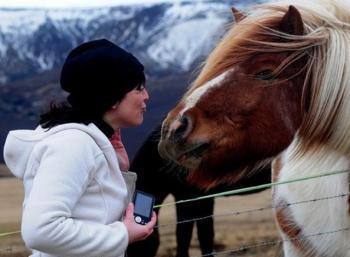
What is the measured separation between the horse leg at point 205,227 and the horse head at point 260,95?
170 inches

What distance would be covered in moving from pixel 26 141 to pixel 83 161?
17 centimetres

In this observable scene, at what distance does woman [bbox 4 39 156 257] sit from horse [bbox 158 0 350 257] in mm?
447

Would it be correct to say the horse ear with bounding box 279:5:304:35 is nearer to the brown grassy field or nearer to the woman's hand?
the woman's hand

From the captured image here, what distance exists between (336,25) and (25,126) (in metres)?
9.49

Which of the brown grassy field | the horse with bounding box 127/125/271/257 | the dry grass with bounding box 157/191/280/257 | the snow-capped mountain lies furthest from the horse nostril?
the snow-capped mountain

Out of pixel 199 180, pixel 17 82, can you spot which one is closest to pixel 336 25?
pixel 199 180

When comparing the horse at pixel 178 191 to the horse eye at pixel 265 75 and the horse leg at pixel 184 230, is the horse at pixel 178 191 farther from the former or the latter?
the horse eye at pixel 265 75

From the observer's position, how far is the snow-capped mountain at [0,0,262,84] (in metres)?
17.0

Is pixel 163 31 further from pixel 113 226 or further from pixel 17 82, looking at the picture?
pixel 113 226

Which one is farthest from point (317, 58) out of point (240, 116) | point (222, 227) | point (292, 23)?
point (222, 227)

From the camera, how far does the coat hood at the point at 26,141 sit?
1.78 metres

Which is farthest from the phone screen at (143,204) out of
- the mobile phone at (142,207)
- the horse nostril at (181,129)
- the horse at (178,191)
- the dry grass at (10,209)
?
the dry grass at (10,209)

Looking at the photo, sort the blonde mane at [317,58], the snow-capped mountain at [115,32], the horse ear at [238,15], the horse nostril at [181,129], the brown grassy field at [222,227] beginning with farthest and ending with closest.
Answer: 1. the snow-capped mountain at [115,32]
2. the brown grassy field at [222,227]
3. the horse ear at [238,15]
4. the blonde mane at [317,58]
5. the horse nostril at [181,129]

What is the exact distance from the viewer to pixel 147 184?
6.86 meters
